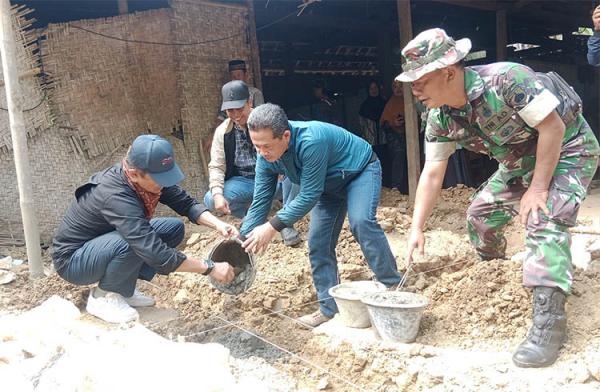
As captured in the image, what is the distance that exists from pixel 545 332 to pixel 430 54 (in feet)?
4.20

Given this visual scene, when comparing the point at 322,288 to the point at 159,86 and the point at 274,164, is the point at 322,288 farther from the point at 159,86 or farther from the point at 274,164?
the point at 159,86

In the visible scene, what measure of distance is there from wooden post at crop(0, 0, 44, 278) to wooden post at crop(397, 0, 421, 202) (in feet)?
12.4

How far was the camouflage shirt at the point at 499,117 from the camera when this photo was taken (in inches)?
87.4

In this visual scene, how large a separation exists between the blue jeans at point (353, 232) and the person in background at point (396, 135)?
13.3 feet

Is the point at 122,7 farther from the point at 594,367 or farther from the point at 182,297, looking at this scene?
the point at 594,367

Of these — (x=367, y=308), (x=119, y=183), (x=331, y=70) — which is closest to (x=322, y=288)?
(x=367, y=308)

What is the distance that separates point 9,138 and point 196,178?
6.04 feet

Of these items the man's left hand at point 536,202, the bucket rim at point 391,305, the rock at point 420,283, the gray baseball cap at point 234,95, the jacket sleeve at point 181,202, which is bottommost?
the rock at point 420,283

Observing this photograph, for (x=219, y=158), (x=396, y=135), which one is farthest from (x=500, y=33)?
(x=219, y=158)

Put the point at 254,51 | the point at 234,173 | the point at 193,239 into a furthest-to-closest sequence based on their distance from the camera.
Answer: the point at 254,51 → the point at 193,239 → the point at 234,173

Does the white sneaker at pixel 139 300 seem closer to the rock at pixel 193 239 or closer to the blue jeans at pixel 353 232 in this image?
the rock at pixel 193 239

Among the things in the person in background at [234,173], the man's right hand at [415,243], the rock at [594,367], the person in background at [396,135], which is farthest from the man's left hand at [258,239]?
the person in background at [396,135]

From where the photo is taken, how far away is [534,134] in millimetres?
2393

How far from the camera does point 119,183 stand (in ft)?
9.62
